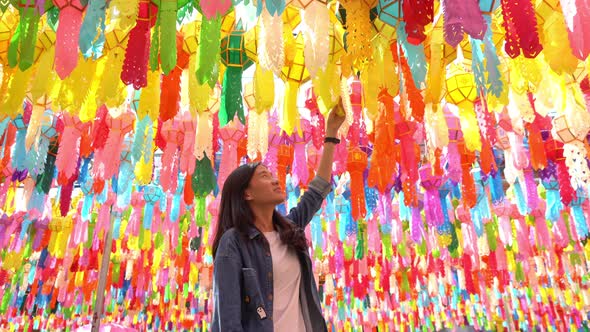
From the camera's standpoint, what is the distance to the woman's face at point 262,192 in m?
1.47

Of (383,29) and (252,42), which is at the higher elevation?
(252,42)

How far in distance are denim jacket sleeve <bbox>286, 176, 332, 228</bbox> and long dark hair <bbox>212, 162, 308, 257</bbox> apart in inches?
5.3

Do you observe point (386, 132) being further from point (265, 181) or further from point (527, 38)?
point (265, 181)

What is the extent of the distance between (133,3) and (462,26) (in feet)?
4.17

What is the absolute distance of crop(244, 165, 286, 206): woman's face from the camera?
1470 mm

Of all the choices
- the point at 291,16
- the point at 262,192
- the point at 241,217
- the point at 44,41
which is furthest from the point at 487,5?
the point at 44,41

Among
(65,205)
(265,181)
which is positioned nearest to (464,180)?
(265,181)

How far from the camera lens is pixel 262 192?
1470 mm

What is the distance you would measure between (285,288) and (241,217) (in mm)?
263

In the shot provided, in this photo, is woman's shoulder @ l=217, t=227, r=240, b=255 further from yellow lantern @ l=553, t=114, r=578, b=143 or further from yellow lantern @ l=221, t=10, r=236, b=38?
yellow lantern @ l=553, t=114, r=578, b=143

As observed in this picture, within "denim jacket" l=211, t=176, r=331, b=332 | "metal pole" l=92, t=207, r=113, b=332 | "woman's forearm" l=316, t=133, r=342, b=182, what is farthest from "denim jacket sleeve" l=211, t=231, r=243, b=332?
"metal pole" l=92, t=207, r=113, b=332

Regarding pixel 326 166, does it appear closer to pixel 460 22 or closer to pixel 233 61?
pixel 460 22

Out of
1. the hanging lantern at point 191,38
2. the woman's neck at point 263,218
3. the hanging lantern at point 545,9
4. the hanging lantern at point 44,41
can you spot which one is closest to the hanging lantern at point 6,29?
the hanging lantern at point 44,41

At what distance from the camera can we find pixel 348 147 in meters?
3.38
